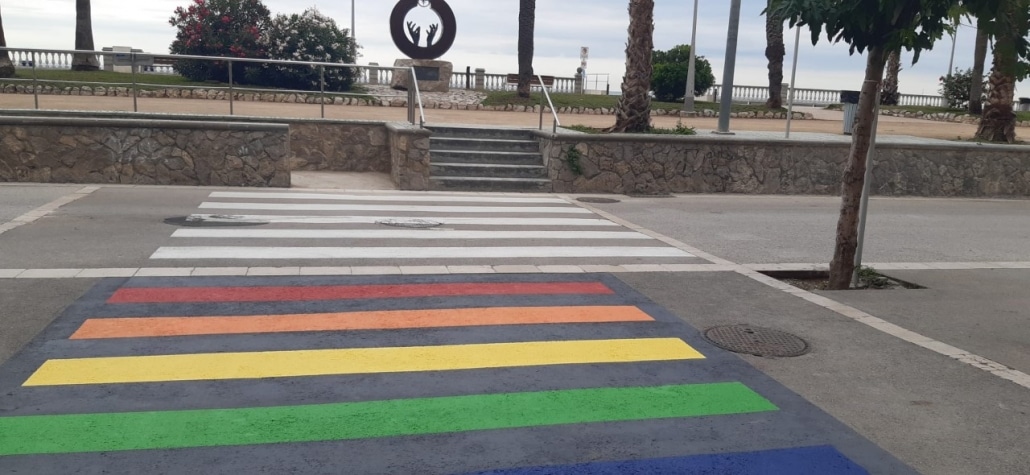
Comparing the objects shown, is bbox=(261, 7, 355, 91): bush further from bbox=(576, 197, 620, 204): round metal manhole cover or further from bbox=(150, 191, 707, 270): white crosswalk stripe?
bbox=(150, 191, 707, 270): white crosswalk stripe

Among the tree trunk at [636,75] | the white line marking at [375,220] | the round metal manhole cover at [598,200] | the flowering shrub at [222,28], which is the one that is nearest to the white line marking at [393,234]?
the white line marking at [375,220]

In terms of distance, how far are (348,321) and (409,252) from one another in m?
2.76

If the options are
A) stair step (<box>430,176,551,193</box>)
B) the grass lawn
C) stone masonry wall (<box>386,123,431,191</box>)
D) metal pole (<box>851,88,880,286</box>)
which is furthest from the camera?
the grass lawn

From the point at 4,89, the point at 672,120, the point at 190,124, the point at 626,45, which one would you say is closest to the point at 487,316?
the point at 190,124

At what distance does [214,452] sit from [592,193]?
12.1 meters

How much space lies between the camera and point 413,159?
1470 cm

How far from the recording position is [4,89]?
18.2m

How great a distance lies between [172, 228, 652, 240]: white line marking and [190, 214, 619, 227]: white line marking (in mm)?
611

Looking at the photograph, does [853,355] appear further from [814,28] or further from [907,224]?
[907,224]

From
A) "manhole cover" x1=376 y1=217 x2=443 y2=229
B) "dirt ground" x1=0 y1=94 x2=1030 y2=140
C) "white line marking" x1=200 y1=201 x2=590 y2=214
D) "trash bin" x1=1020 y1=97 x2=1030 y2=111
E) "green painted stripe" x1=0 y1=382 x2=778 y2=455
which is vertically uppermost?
"trash bin" x1=1020 y1=97 x2=1030 y2=111

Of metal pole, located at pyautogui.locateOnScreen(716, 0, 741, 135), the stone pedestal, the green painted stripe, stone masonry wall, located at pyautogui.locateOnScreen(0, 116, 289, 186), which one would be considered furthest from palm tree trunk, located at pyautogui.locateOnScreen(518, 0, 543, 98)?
the green painted stripe

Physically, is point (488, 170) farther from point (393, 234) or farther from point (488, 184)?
point (393, 234)

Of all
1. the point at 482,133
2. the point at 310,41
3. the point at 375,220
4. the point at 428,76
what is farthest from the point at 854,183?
the point at 310,41

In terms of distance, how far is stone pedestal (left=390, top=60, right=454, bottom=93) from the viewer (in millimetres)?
29781
